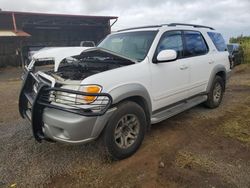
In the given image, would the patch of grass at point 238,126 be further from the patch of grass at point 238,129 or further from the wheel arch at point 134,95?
the wheel arch at point 134,95

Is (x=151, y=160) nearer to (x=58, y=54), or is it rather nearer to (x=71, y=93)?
(x=71, y=93)

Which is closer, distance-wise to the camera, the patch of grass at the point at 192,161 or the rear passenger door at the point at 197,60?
the patch of grass at the point at 192,161

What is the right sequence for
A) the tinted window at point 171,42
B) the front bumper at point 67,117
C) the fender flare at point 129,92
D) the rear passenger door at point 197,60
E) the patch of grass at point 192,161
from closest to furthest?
1. the front bumper at point 67,117
2. the fender flare at point 129,92
3. the patch of grass at point 192,161
4. the tinted window at point 171,42
5. the rear passenger door at point 197,60

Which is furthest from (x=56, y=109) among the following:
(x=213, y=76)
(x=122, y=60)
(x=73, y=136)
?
(x=213, y=76)

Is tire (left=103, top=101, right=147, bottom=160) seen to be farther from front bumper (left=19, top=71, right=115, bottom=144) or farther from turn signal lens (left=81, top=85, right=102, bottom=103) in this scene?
turn signal lens (left=81, top=85, right=102, bottom=103)

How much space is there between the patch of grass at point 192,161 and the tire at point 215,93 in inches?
89.7

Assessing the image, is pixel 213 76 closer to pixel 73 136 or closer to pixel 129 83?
pixel 129 83

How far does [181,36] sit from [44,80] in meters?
2.63

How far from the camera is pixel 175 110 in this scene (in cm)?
428

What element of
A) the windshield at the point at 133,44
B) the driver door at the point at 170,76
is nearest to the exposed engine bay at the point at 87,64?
the windshield at the point at 133,44

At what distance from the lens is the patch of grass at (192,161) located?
3178 millimetres

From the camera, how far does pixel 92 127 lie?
289cm

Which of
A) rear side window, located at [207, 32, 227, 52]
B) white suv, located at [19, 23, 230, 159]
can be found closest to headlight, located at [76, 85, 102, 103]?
white suv, located at [19, 23, 230, 159]

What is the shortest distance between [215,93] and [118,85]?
3323 mm
